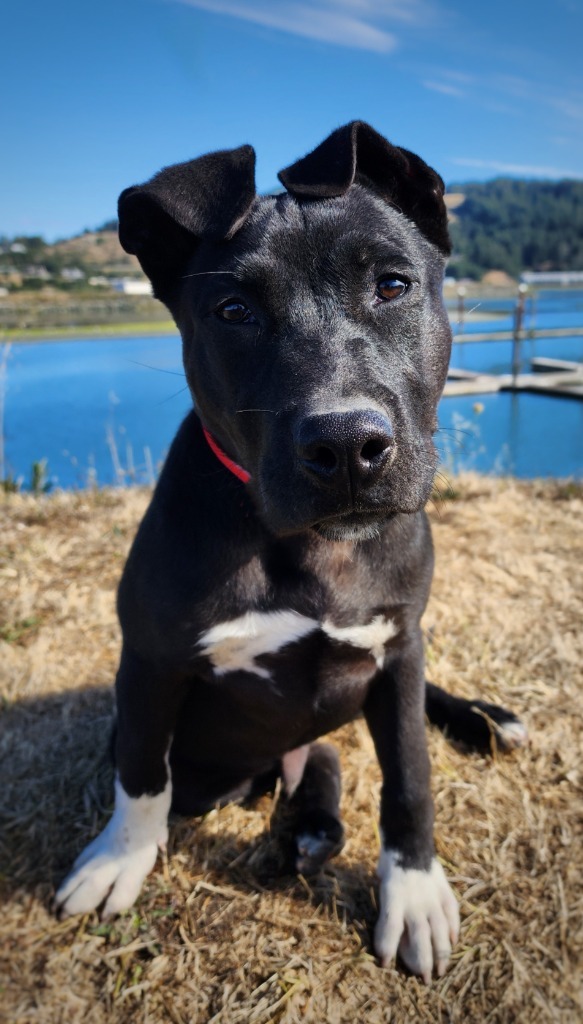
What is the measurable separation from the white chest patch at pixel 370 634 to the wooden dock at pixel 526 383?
755 centimetres

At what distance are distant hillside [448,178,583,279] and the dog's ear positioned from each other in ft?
42.0

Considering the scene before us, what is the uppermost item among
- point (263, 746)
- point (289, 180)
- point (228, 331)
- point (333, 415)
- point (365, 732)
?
point (289, 180)

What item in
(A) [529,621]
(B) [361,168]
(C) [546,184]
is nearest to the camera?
(B) [361,168]

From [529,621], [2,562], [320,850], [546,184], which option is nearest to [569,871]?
[320,850]

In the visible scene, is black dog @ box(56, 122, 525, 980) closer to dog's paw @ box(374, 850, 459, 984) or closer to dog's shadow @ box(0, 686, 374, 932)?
dog's paw @ box(374, 850, 459, 984)

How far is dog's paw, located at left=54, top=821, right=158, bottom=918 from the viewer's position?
203 centimetres

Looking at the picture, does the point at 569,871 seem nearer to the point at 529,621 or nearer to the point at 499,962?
the point at 499,962

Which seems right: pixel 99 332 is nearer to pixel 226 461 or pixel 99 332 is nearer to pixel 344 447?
pixel 226 461

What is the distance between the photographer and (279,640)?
180 cm

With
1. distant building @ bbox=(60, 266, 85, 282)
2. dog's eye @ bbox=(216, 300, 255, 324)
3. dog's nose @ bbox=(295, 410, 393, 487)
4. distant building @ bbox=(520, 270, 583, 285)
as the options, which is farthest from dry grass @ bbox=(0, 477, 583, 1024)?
distant building @ bbox=(520, 270, 583, 285)

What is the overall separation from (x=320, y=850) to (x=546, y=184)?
27075 mm

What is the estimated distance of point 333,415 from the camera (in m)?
1.33

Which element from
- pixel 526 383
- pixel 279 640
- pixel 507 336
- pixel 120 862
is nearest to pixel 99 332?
pixel 526 383

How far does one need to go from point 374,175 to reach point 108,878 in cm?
218
